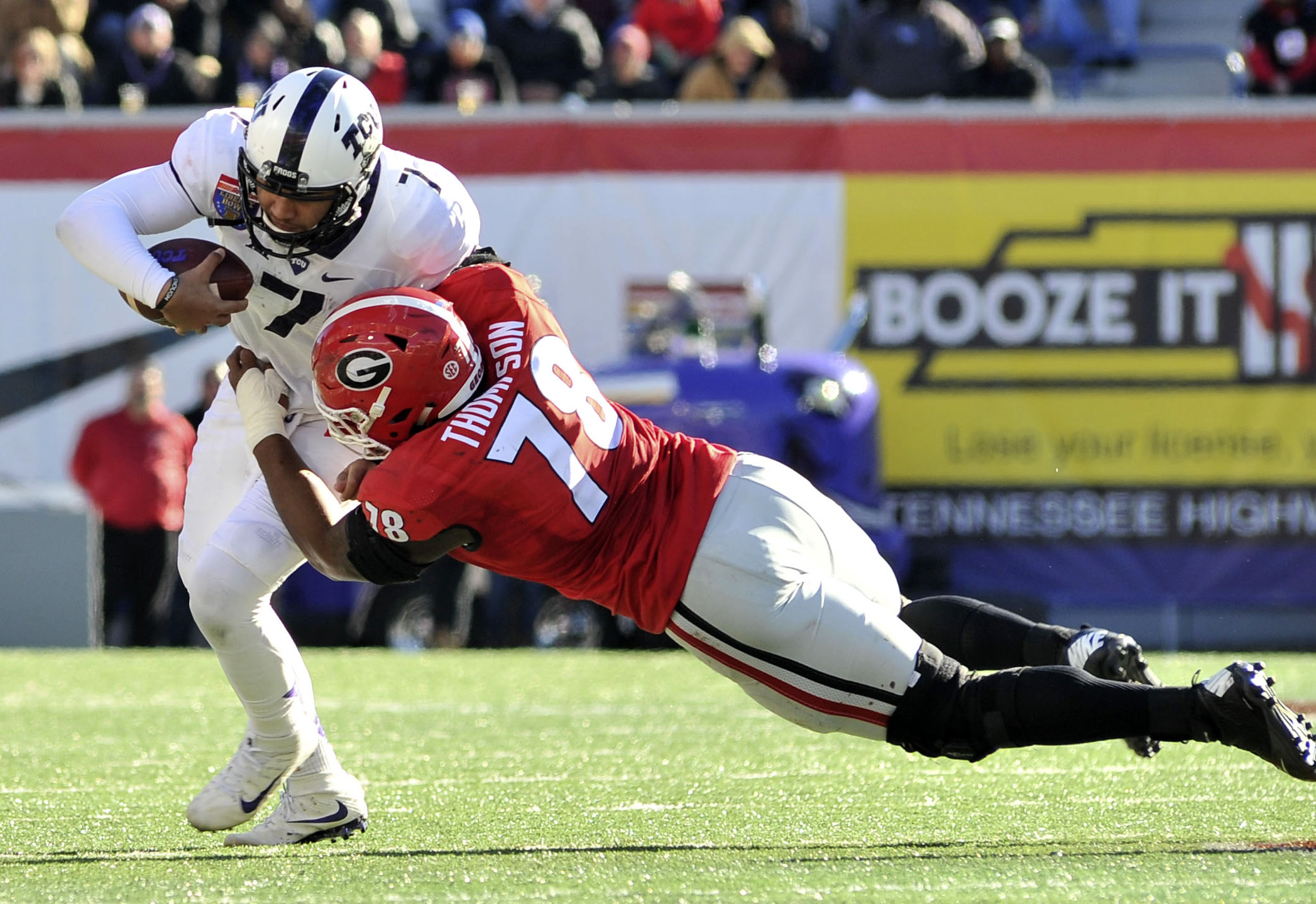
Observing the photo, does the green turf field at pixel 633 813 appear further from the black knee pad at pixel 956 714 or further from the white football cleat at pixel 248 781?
the black knee pad at pixel 956 714

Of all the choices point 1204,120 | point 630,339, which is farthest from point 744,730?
point 1204,120

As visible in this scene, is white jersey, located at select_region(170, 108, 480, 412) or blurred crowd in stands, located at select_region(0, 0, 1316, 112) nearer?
white jersey, located at select_region(170, 108, 480, 412)

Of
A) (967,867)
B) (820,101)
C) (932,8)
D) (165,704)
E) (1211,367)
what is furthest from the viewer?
(820,101)

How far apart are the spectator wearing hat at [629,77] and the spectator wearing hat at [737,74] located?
173mm

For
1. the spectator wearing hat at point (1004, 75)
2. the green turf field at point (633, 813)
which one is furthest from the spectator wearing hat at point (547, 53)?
the green turf field at point (633, 813)

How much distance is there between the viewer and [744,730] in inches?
228

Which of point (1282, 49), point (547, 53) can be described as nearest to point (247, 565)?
point (547, 53)

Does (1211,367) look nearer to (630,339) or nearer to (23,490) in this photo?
(630,339)

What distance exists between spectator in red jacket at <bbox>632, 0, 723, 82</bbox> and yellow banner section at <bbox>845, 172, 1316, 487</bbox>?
93.3 inches

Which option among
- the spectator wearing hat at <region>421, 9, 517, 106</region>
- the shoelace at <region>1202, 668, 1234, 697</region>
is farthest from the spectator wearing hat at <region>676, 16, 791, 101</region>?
the shoelace at <region>1202, 668, 1234, 697</region>

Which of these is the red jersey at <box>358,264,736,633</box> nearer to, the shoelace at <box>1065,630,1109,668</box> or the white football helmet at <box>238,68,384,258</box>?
the white football helmet at <box>238,68,384,258</box>

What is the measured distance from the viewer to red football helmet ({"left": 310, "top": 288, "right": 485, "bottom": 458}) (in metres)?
3.44

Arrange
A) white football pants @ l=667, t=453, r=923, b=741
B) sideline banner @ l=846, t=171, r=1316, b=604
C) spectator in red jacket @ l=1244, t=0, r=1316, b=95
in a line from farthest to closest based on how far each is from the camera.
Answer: spectator in red jacket @ l=1244, t=0, r=1316, b=95, sideline banner @ l=846, t=171, r=1316, b=604, white football pants @ l=667, t=453, r=923, b=741

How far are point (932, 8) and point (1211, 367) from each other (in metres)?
2.49
